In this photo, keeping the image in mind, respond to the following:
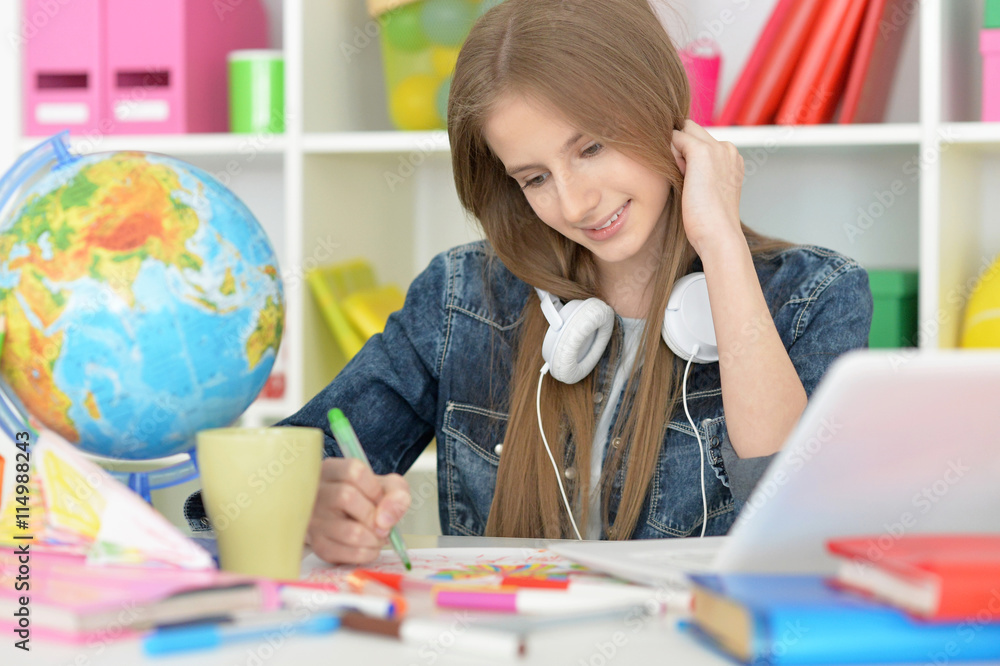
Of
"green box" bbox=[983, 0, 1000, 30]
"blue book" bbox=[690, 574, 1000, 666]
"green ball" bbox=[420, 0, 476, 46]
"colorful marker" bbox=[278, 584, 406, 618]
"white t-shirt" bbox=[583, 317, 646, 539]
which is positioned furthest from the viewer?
"green ball" bbox=[420, 0, 476, 46]

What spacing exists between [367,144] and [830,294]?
3.19ft

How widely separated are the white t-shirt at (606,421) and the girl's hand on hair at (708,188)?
17 cm

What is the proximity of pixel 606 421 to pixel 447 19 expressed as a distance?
96cm

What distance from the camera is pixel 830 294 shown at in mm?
1229

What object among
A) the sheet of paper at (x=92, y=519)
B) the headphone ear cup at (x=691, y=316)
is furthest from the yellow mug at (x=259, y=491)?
the headphone ear cup at (x=691, y=316)

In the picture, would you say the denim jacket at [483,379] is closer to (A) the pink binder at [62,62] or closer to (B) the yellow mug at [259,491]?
(B) the yellow mug at [259,491]

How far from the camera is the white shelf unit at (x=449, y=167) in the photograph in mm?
1705

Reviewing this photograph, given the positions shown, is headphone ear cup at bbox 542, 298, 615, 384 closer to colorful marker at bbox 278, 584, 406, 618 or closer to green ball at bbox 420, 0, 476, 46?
colorful marker at bbox 278, 584, 406, 618

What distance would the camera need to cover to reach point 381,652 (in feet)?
1.70

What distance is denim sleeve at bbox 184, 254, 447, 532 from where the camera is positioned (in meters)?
1.27

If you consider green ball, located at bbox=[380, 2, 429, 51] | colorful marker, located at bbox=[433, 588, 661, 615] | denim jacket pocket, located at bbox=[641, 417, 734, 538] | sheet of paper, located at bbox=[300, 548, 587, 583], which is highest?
green ball, located at bbox=[380, 2, 429, 51]

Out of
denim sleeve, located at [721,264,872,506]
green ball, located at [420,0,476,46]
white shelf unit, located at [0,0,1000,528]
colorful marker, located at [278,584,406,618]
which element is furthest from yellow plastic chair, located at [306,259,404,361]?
colorful marker, located at [278,584,406,618]

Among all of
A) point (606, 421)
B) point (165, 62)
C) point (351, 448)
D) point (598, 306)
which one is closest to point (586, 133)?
point (598, 306)

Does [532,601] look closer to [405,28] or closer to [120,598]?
[120,598]
